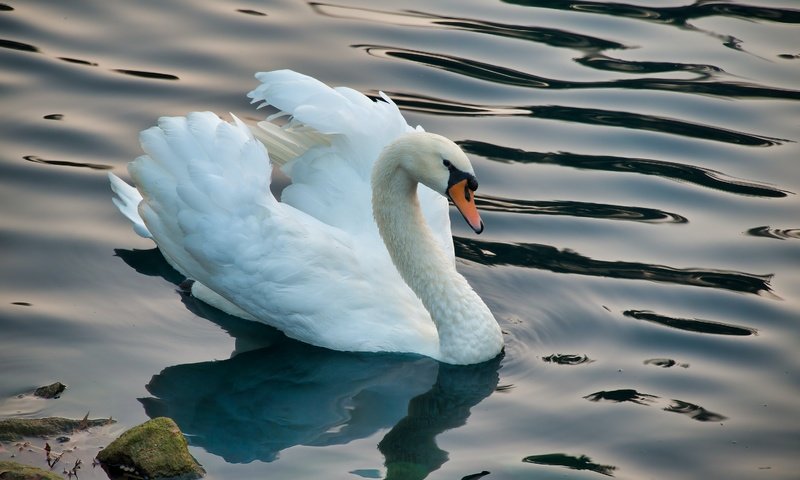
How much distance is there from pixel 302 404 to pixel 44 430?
158cm

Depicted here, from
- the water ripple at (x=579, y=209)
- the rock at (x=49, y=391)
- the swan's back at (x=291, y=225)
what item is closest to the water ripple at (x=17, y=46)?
the swan's back at (x=291, y=225)

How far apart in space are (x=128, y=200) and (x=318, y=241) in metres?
1.88

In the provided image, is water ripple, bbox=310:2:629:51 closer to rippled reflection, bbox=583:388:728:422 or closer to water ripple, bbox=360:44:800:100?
water ripple, bbox=360:44:800:100

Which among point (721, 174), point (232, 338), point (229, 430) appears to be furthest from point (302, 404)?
point (721, 174)

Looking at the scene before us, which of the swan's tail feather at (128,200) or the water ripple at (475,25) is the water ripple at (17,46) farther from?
the swan's tail feather at (128,200)

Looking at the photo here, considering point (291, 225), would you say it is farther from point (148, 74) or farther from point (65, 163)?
point (148, 74)

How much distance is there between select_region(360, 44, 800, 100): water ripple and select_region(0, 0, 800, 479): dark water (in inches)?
1.1

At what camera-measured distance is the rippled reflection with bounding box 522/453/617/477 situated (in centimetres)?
720

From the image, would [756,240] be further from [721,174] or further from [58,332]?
[58,332]

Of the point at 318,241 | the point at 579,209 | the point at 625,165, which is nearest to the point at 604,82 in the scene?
the point at 625,165

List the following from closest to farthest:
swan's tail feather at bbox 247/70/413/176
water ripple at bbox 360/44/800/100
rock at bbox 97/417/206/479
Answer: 1. rock at bbox 97/417/206/479
2. swan's tail feather at bbox 247/70/413/176
3. water ripple at bbox 360/44/800/100

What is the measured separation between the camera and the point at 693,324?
8.90m

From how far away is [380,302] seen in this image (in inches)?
337

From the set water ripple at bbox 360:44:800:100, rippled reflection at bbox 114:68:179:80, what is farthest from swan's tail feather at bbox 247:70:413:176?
water ripple at bbox 360:44:800:100
